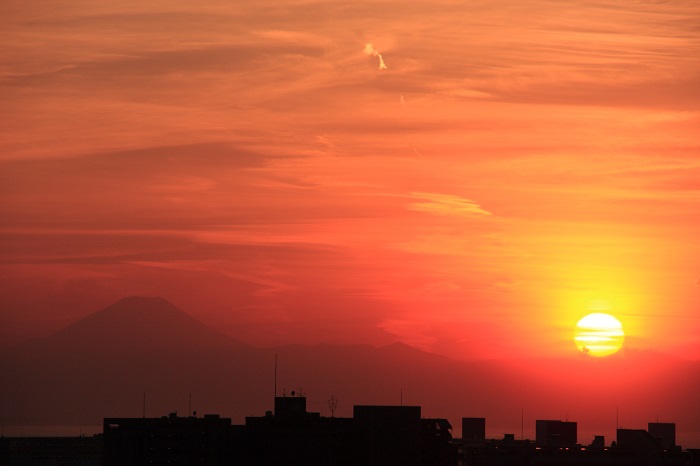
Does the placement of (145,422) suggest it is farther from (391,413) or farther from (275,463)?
(391,413)

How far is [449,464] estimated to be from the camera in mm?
168000

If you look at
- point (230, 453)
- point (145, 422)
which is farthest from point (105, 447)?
point (230, 453)

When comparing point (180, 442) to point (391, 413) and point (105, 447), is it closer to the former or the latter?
point (105, 447)

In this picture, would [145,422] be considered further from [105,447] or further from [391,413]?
[391,413]

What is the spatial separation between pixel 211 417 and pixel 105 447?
14.8 m

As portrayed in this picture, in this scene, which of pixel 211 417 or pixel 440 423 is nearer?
pixel 440 423

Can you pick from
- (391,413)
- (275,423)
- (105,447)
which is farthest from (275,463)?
(105,447)

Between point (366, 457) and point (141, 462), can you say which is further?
point (141, 462)

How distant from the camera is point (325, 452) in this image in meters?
163

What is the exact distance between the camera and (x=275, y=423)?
165 metres

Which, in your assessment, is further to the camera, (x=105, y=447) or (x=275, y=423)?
(x=105, y=447)

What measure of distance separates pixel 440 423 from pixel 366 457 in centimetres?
1365

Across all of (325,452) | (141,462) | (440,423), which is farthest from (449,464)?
(141,462)

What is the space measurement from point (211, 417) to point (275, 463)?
22.2m
